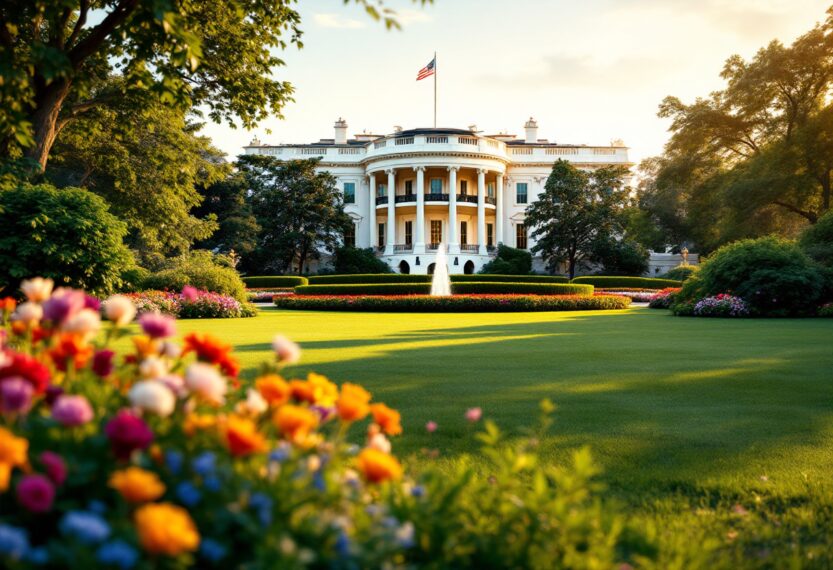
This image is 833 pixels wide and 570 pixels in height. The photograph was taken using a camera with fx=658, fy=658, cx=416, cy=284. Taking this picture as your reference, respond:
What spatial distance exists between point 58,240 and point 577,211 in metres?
36.7

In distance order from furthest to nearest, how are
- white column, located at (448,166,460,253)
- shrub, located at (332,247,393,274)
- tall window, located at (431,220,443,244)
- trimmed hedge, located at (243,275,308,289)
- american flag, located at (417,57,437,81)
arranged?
1. tall window, located at (431,220,443,244)
2. white column, located at (448,166,460,253)
3. shrub, located at (332,247,393,274)
4. american flag, located at (417,57,437,81)
5. trimmed hedge, located at (243,275,308,289)

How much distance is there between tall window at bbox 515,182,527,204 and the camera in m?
56.9

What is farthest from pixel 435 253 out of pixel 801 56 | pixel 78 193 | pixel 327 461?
pixel 327 461

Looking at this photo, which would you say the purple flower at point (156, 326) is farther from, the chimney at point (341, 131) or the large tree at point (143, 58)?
the chimney at point (341, 131)

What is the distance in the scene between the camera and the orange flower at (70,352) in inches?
75.9

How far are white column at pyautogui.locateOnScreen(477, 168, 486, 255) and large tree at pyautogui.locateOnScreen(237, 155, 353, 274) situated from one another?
10.3 meters

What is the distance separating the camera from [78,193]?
15.3 m

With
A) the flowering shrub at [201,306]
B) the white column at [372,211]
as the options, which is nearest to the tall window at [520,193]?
the white column at [372,211]

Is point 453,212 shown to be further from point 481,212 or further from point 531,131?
point 531,131

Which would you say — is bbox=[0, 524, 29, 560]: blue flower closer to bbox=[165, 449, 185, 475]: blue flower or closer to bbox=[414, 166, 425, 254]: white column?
bbox=[165, 449, 185, 475]: blue flower

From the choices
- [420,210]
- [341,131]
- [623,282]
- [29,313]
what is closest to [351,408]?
[29,313]

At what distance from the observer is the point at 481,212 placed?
167 ft

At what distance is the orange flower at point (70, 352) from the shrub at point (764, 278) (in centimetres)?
1998

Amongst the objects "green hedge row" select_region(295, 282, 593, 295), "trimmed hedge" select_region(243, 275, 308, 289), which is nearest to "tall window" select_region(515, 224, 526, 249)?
"trimmed hedge" select_region(243, 275, 308, 289)
